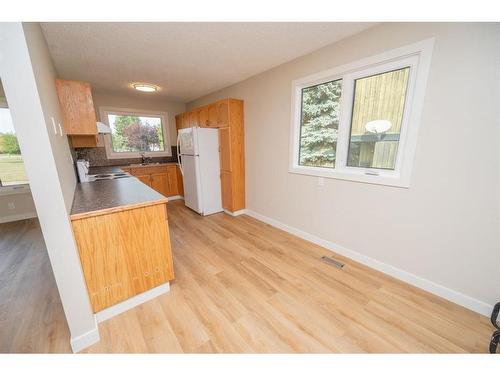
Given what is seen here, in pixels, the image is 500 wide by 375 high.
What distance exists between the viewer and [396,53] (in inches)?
65.7

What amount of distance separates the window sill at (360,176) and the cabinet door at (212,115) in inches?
71.9

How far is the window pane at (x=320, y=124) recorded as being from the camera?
2297mm

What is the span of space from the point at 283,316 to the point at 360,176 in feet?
5.09

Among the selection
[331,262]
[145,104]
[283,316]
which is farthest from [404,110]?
[145,104]

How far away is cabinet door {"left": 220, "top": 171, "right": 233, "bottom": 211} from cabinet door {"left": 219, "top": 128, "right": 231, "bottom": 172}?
13 cm

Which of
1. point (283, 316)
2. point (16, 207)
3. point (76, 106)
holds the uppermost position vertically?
point (76, 106)

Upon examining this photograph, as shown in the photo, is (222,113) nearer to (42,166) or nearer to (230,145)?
(230,145)

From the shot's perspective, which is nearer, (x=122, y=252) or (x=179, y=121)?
(x=122, y=252)

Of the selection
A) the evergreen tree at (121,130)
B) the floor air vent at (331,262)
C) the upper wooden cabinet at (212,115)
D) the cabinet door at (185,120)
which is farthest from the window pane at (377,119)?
the evergreen tree at (121,130)

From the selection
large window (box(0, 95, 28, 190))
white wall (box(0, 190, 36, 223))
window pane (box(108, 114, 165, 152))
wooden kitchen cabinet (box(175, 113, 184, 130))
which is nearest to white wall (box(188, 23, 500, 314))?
wooden kitchen cabinet (box(175, 113, 184, 130))

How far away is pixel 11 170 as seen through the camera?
3.35 metres
